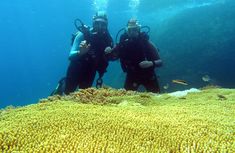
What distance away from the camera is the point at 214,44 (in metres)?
25.3

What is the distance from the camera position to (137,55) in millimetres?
10141

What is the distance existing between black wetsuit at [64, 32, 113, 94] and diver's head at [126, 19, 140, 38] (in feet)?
3.27

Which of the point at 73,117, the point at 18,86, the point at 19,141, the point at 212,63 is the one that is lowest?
the point at 19,141

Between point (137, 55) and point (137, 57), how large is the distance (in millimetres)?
75

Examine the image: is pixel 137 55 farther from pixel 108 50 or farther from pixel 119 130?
pixel 119 130

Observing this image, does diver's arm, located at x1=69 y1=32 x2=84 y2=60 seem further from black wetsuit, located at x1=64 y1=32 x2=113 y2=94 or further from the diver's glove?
the diver's glove

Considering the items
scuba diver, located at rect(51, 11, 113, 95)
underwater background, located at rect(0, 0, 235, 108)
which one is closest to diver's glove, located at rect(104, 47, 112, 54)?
scuba diver, located at rect(51, 11, 113, 95)

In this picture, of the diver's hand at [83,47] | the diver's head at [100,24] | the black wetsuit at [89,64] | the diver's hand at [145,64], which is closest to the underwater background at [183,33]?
the diver's hand at [145,64]

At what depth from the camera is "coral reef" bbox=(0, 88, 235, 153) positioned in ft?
11.9

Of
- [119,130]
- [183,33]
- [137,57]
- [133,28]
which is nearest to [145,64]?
[137,57]

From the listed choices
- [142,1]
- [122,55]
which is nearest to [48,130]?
[122,55]

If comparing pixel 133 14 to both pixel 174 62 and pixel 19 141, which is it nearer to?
pixel 174 62

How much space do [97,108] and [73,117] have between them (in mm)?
803

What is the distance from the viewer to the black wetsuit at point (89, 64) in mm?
10297
